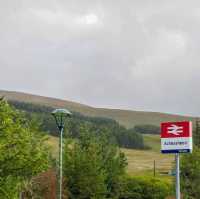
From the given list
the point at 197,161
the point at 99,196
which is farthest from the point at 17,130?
the point at 197,161

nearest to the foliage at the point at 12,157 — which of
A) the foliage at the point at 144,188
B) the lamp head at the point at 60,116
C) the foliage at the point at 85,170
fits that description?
the lamp head at the point at 60,116

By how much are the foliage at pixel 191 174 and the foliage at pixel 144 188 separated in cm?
496

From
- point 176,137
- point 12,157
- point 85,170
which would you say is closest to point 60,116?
point 12,157

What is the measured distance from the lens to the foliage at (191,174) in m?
87.0

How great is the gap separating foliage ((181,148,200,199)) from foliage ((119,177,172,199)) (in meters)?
4.96

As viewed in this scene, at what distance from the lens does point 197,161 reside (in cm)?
8712

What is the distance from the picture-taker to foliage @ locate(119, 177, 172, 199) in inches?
3659

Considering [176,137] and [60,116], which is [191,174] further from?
[176,137]

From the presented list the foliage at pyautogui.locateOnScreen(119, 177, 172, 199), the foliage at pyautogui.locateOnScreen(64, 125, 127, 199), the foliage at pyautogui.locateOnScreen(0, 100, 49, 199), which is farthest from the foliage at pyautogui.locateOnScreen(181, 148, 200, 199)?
the foliage at pyautogui.locateOnScreen(0, 100, 49, 199)

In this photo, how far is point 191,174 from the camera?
87.6 metres

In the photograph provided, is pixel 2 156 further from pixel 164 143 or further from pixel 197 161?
pixel 197 161

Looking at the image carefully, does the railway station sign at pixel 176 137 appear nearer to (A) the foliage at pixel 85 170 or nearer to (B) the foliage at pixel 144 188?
(A) the foliage at pixel 85 170

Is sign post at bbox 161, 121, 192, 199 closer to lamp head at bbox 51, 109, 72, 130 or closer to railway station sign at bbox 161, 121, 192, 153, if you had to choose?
railway station sign at bbox 161, 121, 192, 153

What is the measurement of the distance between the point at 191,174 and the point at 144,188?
9.54 m
